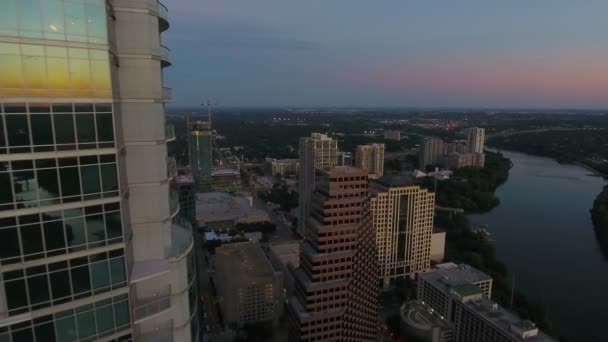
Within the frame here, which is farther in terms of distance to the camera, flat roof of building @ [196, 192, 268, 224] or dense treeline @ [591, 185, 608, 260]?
flat roof of building @ [196, 192, 268, 224]

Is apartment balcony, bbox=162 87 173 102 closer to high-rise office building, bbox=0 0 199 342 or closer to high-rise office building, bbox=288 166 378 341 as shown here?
high-rise office building, bbox=0 0 199 342

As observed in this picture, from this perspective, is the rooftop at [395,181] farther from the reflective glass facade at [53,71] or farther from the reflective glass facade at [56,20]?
the reflective glass facade at [56,20]

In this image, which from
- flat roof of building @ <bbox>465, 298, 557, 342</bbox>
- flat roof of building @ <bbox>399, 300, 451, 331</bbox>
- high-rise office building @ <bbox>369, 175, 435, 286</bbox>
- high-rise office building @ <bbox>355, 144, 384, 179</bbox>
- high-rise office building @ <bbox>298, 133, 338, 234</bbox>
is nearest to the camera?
flat roof of building @ <bbox>465, 298, 557, 342</bbox>

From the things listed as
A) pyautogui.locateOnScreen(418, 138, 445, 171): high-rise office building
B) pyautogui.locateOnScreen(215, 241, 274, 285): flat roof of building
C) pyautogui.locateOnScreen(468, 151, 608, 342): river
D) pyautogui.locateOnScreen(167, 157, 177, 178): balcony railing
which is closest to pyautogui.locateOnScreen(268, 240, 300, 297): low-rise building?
pyautogui.locateOnScreen(215, 241, 274, 285): flat roof of building

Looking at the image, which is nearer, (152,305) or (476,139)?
(152,305)

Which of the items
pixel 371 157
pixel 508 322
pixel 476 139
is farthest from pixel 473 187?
pixel 508 322

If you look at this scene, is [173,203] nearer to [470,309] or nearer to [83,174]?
[83,174]

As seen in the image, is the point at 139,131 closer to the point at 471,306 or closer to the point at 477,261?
the point at 471,306

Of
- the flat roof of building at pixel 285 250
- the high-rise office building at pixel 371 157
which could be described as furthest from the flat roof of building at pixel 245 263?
the high-rise office building at pixel 371 157
